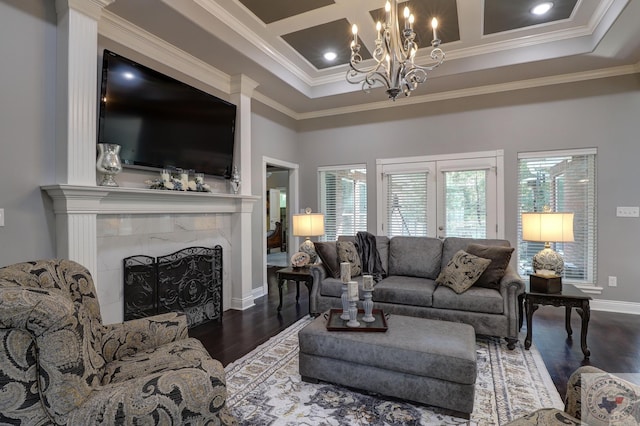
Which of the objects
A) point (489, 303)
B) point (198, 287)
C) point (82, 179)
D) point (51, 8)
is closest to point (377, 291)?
point (489, 303)

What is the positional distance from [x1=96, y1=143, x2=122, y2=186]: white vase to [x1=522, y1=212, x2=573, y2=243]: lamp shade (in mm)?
3898

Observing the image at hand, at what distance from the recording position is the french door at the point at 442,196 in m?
4.55

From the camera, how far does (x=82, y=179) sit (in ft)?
8.09

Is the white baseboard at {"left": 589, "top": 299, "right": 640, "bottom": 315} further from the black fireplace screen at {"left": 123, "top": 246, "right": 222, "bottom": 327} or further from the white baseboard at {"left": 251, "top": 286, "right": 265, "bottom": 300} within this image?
the black fireplace screen at {"left": 123, "top": 246, "right": 222, "bottom": 327}

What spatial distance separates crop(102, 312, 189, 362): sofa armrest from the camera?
1.72 meters

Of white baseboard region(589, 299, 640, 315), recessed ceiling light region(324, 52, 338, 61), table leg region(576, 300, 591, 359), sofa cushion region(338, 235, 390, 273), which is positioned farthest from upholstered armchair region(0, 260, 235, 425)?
white baseboard region(589, 299, 640, 315)

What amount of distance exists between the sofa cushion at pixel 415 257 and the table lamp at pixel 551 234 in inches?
40.0

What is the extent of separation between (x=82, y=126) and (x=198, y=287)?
1.94 metres

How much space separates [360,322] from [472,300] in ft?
4.32

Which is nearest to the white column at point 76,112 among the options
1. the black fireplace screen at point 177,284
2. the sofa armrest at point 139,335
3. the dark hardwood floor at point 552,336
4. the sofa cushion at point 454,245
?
the black fireplace screen at point 177,284

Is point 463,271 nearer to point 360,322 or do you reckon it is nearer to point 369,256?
point 369,256

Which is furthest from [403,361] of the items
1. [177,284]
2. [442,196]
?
[442,196]

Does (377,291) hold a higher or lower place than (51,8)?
lower

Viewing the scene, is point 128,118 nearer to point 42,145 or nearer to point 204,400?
point 42,145
